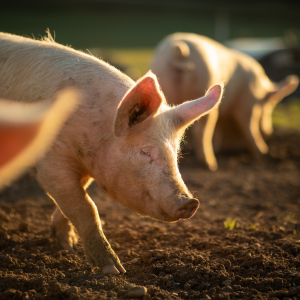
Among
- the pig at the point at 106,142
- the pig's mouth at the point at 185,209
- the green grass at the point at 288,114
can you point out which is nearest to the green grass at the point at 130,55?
the green grass at the point at 288,114

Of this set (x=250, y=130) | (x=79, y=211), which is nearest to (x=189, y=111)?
(x=79, y=211)

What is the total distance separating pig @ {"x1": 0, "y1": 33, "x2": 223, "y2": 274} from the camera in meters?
2.73

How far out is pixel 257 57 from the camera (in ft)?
57.7

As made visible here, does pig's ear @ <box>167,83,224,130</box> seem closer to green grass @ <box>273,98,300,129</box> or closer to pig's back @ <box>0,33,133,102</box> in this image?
pig's back @ <box>0,33,133,102</box>

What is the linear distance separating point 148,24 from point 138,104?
26.1m

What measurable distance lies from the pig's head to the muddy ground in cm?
47

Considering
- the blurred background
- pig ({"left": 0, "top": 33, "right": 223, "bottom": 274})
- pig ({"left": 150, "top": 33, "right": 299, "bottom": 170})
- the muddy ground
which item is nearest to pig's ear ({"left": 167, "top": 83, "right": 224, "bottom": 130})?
pig ({"left": 0, "top": 33, "right": 223, "bottom": 274})

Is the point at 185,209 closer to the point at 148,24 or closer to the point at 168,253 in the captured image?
the point at 168,253

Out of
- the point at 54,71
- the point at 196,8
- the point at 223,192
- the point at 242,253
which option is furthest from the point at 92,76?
the point at 196,8

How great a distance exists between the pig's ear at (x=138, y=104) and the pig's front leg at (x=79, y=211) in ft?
1.82

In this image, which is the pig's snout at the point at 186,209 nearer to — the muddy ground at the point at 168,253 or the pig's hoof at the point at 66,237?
the muddy ground at the point at 168,253

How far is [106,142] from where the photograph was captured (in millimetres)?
2908

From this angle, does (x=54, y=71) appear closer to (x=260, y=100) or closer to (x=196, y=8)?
(x=260, y=100)

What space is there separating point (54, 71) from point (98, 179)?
35.9 inches
